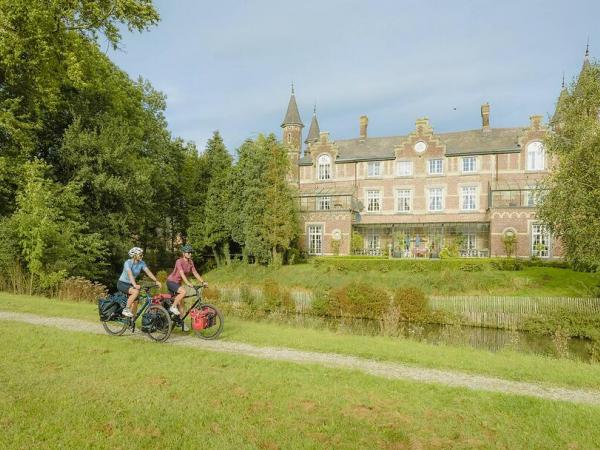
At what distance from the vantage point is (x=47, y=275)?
1639cm

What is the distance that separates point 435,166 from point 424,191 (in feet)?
7.66

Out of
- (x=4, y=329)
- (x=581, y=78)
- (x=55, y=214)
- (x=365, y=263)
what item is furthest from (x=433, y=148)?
(x=4, y=329)

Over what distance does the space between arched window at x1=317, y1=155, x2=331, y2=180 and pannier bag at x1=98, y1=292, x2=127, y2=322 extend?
33.0 m

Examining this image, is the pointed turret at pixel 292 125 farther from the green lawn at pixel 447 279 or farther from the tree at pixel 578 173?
the tree at pixel 578 173

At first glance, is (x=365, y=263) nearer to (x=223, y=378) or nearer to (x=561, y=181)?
(x=561, y=181)

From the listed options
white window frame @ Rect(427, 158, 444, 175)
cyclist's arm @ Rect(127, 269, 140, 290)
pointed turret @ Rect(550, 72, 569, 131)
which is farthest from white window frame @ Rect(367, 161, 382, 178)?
cyclist's arm @ Rect(127, 269, 140, 290)

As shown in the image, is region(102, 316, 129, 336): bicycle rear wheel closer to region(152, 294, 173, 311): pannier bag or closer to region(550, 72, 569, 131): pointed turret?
region(152, 294, 173, 311): pannier bag

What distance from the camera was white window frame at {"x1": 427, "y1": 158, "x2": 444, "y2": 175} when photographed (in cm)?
3794

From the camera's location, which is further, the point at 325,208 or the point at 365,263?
the point at 325,208

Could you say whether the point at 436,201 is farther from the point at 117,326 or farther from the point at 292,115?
the point at 117,326

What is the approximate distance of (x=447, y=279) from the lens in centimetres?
2539

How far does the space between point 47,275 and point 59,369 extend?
37.2ft

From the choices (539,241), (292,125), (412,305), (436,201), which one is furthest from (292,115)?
(412,305)

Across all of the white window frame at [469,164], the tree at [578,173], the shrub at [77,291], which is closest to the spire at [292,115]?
the white window frame at [469,164]
